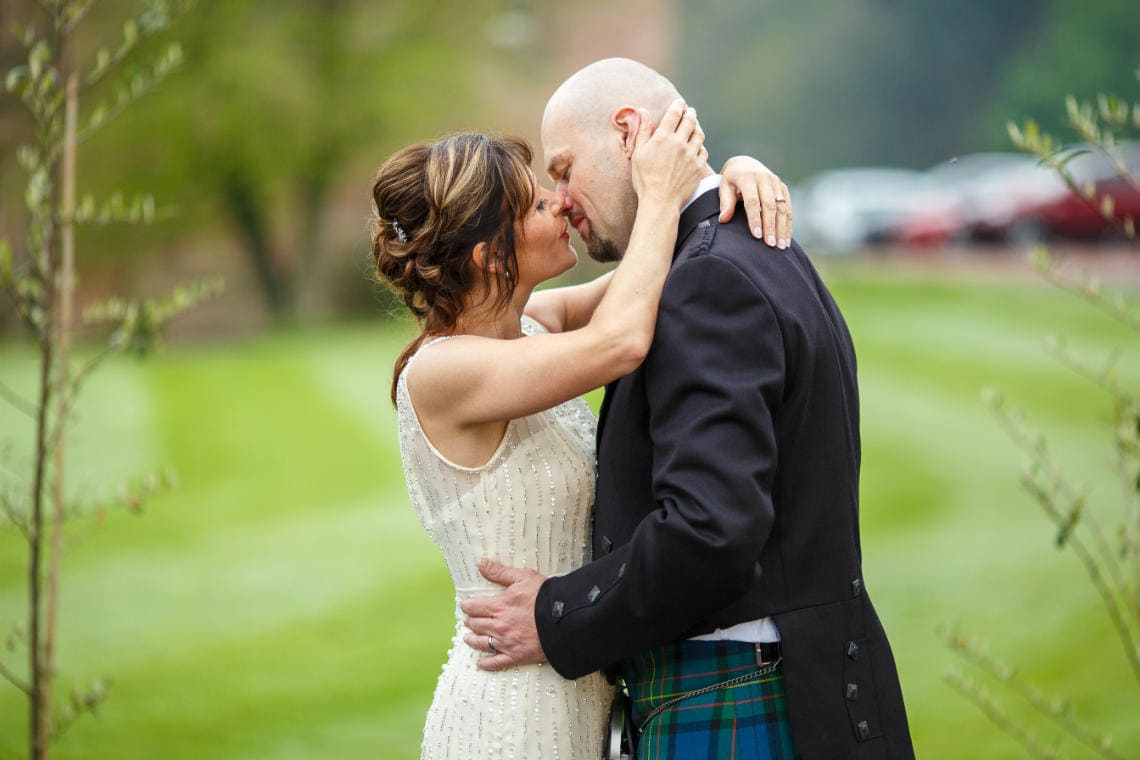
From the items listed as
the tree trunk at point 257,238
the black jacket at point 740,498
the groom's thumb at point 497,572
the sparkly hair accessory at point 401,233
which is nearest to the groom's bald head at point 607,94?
the black jacket at point 740,498

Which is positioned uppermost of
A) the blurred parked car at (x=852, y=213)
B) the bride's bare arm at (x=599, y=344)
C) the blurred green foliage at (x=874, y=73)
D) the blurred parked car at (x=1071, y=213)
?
the blurred green foliage at (x=874, y=73)

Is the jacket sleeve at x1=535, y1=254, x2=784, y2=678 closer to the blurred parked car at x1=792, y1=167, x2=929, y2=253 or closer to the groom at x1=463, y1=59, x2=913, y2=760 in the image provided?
the groom at x1=463, y1=59, x2=913, y2=760

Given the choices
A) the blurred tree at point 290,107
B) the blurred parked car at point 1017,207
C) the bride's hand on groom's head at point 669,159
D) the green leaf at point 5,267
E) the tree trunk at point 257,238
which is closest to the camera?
the bride's hand on groom's head at point 669,159

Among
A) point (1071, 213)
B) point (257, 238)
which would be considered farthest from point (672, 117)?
point (257, 238)

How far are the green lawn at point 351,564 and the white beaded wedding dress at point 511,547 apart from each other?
107 centimetres

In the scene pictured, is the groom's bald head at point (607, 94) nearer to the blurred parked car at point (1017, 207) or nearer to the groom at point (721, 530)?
the groom at point (721, 530)

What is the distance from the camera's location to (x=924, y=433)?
13.8 metres

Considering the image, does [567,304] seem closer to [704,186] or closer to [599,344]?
[704,186]

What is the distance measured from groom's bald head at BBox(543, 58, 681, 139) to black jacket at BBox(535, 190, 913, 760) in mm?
260

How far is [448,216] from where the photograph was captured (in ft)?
9.20

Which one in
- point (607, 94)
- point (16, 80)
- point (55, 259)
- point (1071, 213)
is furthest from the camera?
point (1071, 213)

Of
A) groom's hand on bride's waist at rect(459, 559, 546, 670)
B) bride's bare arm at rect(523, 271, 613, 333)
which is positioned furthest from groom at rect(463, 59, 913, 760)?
bride's bare arm at rect(523, 271, 613, 333)

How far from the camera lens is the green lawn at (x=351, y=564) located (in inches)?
289

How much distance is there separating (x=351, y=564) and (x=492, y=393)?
8307 mm
